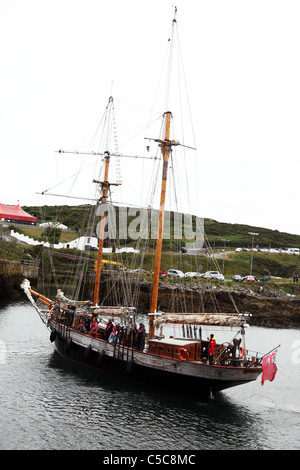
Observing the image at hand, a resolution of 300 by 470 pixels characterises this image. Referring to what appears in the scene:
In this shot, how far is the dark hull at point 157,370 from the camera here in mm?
29297

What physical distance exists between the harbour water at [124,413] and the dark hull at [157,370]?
684mm

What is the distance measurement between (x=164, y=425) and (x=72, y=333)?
607 inches

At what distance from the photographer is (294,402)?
31.9 metres

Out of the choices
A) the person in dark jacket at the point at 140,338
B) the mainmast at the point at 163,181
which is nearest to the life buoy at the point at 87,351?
the person in dark jacket at the point at 140,338

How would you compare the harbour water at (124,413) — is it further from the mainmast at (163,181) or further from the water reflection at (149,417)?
the mainmast at (163,181)

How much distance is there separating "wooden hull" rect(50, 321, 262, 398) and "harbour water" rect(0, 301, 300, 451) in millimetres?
728


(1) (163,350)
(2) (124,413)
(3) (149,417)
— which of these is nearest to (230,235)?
(1) (163,350)

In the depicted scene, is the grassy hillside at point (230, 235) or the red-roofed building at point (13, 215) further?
the grassy hillside at point (230, 235)

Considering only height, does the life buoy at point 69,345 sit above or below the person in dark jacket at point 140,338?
below

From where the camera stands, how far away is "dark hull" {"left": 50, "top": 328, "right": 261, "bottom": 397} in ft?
96.1

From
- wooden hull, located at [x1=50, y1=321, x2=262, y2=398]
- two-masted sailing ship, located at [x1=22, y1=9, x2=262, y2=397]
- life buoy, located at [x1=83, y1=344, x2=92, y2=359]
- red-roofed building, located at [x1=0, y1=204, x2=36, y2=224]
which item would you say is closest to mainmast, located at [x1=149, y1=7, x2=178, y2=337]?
two-masted sailing ship, located at [x1=22, y1=9, x2=262, y2=397]
